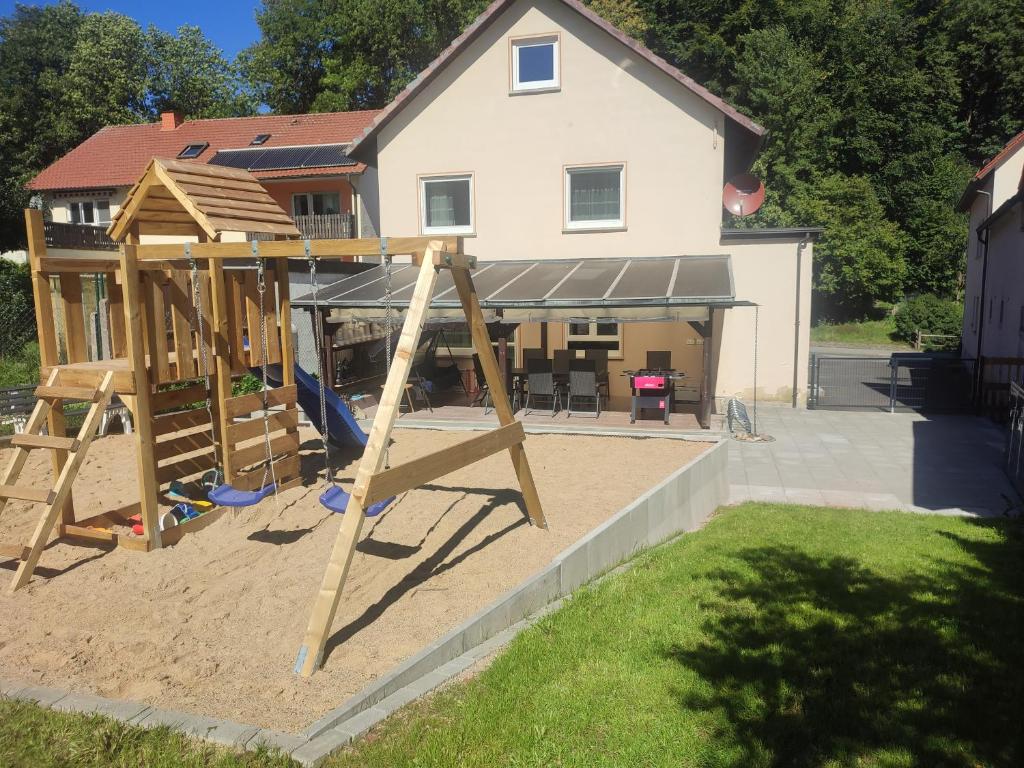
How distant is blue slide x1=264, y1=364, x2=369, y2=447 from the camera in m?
8.26

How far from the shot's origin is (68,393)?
6352mm

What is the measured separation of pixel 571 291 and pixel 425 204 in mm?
5789

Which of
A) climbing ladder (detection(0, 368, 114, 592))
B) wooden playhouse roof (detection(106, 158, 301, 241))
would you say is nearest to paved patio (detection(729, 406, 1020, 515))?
wooden playhouse roof (detection(106, 158, 301, 241))

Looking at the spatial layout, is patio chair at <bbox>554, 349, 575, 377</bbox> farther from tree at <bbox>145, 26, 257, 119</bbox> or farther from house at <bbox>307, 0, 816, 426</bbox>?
tree at <bbox>145, 26, 257, 119</bbox>

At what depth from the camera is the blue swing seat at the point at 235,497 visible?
6.30m

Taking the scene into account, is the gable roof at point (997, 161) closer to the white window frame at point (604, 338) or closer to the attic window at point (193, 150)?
the white window frame at point (604, 338)

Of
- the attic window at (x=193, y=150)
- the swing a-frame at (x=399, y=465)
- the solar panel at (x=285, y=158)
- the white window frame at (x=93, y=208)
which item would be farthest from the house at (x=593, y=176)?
the white window frame at (x=93, y=208)

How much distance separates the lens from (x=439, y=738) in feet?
11.8

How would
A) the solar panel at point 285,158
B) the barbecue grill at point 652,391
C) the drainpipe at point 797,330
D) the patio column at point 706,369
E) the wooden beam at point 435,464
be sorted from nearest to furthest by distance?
the wooden beam at point 435,464, the patio column at point 706,369, the barbecue grill at point 652,391, the drainpipe at point 797,330, the solar panel at point 285,158

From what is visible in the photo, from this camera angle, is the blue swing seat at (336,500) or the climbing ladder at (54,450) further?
the climbing ladder at (54,450)

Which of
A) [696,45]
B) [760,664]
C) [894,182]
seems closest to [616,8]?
[696,45]

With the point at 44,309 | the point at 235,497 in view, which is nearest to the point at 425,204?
the point at 44,309

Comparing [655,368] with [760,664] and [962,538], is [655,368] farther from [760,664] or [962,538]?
[760,664]

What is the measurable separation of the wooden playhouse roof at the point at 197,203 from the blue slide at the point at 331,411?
1593 mm
